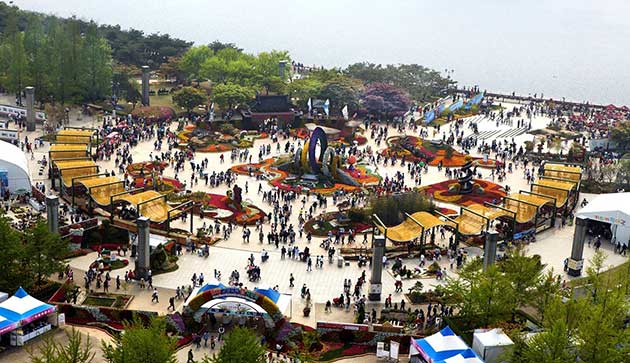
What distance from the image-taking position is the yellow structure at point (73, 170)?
56.8 m

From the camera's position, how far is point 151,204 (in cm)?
5238

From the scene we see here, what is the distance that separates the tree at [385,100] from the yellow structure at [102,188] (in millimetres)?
42365

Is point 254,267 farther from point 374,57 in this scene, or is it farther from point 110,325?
point 374,57

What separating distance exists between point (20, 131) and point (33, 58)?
15097 mm

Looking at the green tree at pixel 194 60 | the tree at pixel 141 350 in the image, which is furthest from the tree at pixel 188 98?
the tree at pixel 141 350

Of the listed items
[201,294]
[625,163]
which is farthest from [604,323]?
[625,163]

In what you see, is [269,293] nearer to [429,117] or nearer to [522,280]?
[522,280]

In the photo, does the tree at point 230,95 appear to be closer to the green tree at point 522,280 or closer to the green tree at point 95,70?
the green tree at point 95,70

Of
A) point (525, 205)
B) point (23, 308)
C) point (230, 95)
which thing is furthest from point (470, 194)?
point (23, 308)

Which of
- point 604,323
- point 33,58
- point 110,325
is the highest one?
point 33,58

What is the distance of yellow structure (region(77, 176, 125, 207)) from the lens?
→ 5312cm

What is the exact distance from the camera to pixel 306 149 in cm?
6600

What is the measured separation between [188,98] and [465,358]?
192 ft

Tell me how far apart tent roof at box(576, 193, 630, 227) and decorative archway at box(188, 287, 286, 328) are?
87.1ft
